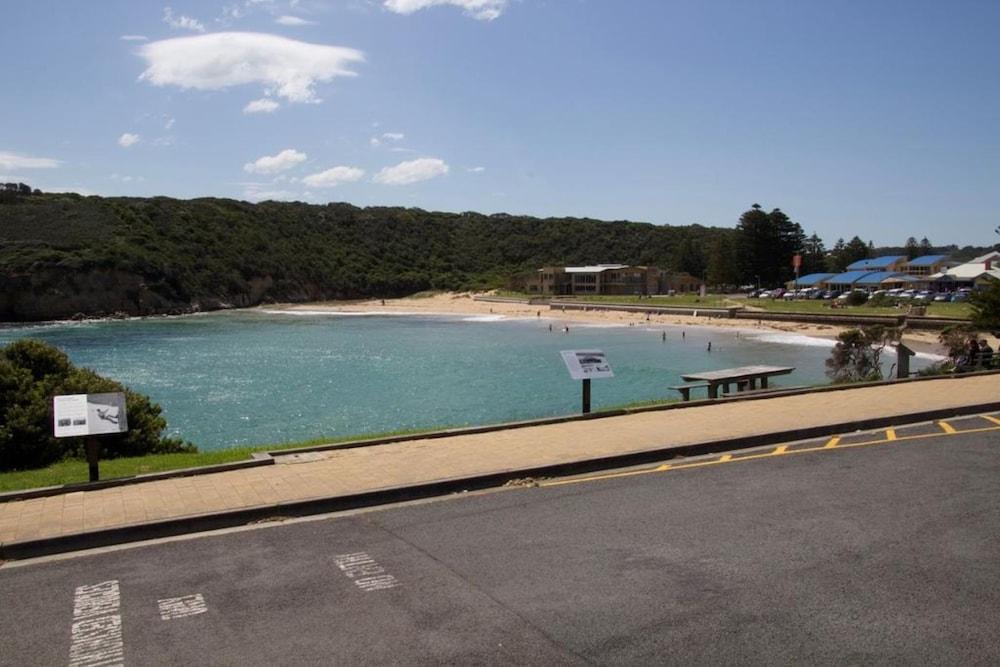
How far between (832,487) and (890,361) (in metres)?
31.1

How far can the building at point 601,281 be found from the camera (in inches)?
4510

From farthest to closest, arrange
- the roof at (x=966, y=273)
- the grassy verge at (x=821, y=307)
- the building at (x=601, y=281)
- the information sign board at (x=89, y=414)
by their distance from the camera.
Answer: the building at (x=601, y=281)
the roof at (x=966, y=273)
the grassy verge at (x=821, y=307)
the information sign board at (x=89, y=414)

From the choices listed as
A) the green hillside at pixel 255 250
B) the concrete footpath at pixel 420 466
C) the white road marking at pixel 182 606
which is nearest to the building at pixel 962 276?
the green hillside at pixel 255 250

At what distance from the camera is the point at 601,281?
374ft

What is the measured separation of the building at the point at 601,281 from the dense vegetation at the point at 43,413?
101995 mm

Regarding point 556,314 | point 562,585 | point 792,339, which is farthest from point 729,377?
point 556,314

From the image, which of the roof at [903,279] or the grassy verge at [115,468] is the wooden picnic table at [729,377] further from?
the roof at [903,279]

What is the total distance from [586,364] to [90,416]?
268 inches

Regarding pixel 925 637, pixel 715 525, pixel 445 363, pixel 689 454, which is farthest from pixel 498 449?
pixel 445 363

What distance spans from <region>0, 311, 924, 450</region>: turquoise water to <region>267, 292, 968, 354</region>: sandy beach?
4.45 m

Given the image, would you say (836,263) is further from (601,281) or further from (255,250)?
(255,250)

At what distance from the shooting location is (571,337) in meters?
57.5

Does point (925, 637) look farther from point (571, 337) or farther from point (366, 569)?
point (571, 337)

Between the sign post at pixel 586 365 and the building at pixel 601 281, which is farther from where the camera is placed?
the building at pixel 601 281
